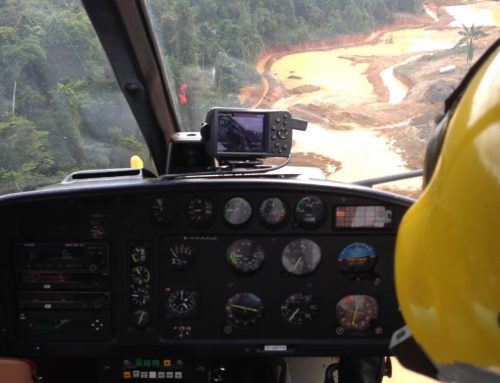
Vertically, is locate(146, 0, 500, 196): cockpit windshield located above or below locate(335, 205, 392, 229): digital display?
above

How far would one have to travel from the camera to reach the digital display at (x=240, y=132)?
2213 mm

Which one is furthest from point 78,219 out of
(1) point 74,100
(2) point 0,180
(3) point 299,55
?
(3) point 299,55

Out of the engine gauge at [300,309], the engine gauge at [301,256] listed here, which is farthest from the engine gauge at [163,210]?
the engine gauge at [300,309]

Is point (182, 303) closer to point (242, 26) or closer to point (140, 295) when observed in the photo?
point (140, 295)

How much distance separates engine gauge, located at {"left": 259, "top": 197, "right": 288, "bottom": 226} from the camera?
2312 millimetres

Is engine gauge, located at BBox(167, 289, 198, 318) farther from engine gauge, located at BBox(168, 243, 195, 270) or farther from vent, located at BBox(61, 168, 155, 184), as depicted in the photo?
vent, located at BBox(61, 168, 155, 184)

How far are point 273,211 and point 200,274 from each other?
42cm

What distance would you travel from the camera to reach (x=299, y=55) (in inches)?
86.1

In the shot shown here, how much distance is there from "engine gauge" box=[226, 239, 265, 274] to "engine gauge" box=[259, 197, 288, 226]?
0.12 meters

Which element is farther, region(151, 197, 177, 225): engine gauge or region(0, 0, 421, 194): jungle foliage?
region(151, 197, 177, 225): engine gauge

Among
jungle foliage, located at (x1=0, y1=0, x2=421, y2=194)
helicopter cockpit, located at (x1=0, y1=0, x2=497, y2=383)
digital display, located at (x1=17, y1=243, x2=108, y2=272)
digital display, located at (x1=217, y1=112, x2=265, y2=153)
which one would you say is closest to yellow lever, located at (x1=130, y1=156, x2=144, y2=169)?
helicopter cockpit, located at (x1=0, y1=0, x2=497, y2=383)

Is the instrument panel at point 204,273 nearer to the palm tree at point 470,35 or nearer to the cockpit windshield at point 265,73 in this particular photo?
the cockpit windshield at point 265,73

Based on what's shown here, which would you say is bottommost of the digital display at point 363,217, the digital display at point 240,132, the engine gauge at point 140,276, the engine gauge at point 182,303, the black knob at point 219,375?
the black knob at point 219,375

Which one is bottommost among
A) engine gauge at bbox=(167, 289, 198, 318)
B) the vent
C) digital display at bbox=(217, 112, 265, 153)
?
engine gauge at bbox=(167, 289, 198, 318)
